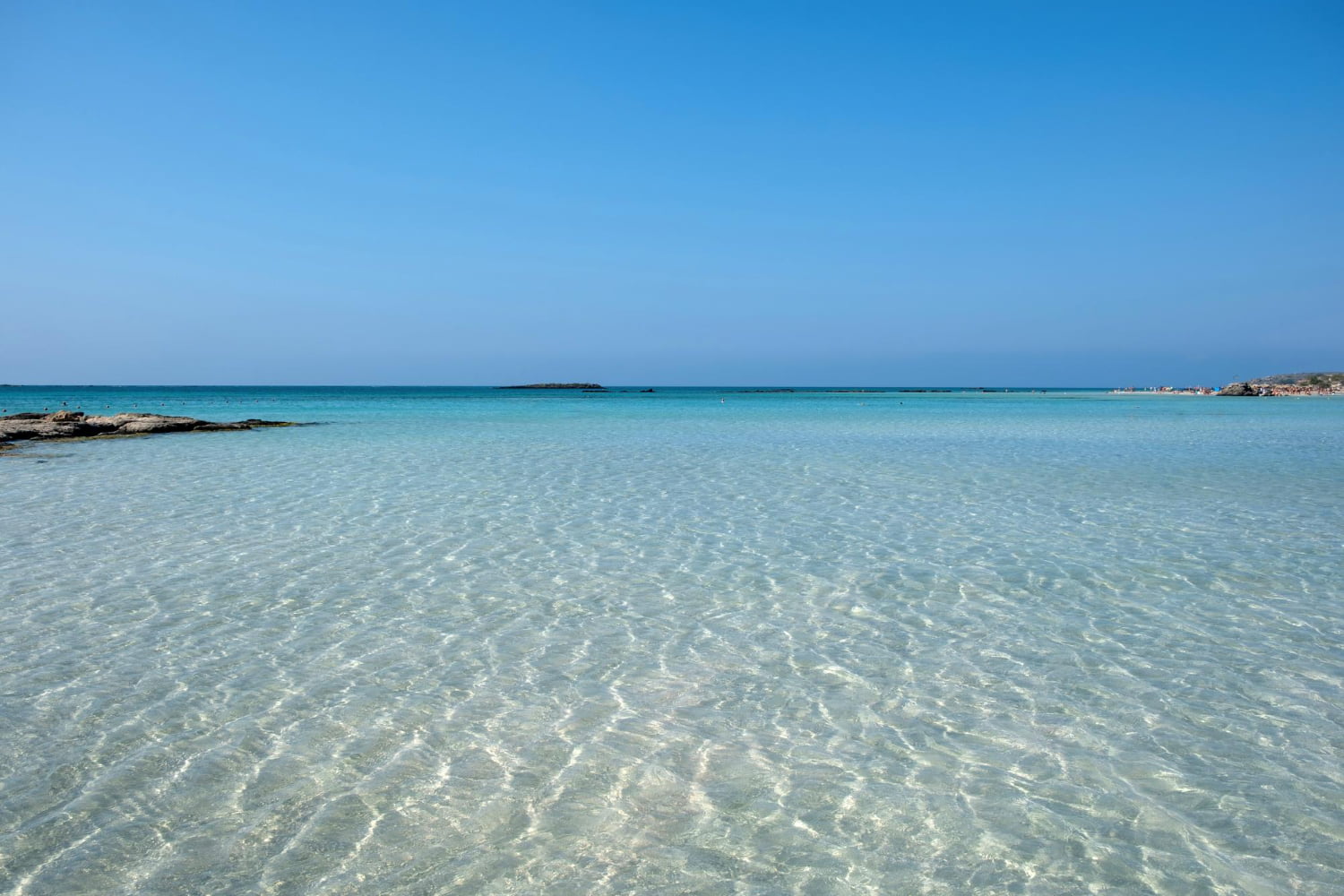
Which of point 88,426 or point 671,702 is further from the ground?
point 88,426

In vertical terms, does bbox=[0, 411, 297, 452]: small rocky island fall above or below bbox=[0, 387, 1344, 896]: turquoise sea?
above

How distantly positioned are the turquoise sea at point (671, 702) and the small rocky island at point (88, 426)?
17388mm

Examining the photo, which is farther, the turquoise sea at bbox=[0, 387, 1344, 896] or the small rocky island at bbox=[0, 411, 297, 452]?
the small rocky island at bbox=[0, 411, 297, 452]

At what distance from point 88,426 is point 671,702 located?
1199 inches

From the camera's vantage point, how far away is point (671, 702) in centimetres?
523

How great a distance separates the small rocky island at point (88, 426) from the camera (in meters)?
26.2

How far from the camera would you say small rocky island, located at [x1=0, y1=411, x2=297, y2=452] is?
1031 inches

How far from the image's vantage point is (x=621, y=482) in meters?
15.9

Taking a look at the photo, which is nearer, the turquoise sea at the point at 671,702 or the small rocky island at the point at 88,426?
the turquoise sea at the point at 671,702

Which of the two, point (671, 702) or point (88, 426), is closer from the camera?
point (671, 702)

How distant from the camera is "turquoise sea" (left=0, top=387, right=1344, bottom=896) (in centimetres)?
360

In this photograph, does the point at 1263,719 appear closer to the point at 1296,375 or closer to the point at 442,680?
the point at 442,680

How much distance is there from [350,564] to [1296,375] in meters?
176

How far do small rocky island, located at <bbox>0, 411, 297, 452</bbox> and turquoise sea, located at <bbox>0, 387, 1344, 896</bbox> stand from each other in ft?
57.0
